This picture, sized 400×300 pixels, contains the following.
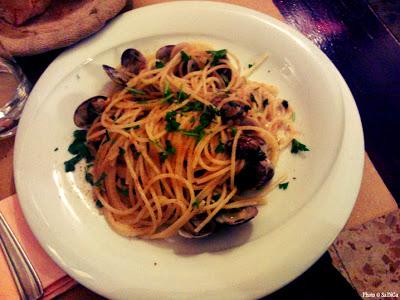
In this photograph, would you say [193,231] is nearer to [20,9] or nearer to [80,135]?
[80,135]

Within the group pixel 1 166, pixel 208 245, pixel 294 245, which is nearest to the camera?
pixel 294 245

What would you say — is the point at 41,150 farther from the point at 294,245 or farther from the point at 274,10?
the point at 274,10

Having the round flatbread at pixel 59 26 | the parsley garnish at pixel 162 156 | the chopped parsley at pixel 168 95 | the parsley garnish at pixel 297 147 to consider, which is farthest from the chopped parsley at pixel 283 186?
the round flatbread at pixel 59 26

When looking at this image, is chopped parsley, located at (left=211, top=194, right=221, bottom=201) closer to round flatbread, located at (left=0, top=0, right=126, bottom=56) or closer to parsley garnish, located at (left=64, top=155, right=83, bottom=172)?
parsley garnish, located at (left=64, top=155, right=83, bottom=172)

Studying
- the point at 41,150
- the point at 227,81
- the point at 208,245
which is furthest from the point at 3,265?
the point at 227,81

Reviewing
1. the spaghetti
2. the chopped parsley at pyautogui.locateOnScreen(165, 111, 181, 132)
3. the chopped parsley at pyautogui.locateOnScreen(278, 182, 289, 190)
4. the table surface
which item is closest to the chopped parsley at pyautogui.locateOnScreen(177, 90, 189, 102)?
the spaghetti

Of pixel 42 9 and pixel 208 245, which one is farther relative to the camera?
pixel 42 9

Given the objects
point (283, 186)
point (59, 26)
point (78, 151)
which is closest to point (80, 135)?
point (78, 151)
